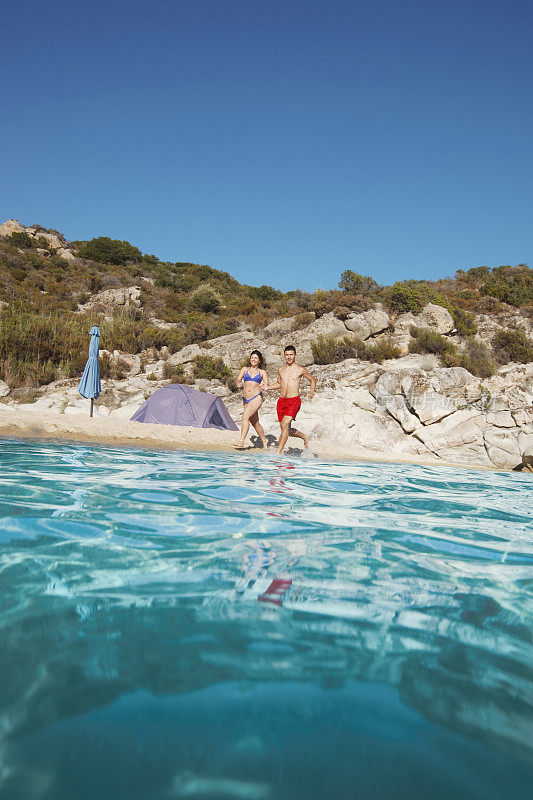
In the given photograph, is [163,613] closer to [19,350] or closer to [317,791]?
[317,791]

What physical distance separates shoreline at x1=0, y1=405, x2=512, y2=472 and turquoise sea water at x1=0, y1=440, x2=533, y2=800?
5527 millimetres

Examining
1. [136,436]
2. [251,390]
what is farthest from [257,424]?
[136,436]

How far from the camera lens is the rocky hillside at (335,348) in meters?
11.6

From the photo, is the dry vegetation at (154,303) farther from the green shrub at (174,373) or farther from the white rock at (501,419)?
the white rock at (501,419)

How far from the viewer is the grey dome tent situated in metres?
11.9

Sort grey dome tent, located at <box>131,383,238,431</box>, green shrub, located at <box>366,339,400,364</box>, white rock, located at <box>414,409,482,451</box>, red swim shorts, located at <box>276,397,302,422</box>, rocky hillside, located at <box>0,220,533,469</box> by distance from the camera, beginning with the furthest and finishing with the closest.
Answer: green shrub, located at <box>366,339,400,364</box>
grey dome tent, located at <box>131,383,238,431</box>
rocky hillside, located at <box>0,220,533,469</box>
white rock, located at <box>414,409,482,451</box>
red swim shorts, located at <box>276,397,302,422</box>

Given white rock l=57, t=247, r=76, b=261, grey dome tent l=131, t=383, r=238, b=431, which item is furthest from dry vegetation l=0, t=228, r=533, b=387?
grey dome tent l=131, t=383, r=238, b=431

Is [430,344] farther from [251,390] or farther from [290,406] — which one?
[251,390]

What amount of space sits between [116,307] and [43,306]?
3.52m

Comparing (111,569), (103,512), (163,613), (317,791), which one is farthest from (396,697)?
(103,512)

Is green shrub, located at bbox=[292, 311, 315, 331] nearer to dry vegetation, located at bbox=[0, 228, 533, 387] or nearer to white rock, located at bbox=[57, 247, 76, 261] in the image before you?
dry vegetation, located at bbox=[0, 228, 533, 387]

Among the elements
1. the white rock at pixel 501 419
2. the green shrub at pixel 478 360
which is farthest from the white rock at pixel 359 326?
the white rock at pixel 501 419

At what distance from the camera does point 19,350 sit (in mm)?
16734

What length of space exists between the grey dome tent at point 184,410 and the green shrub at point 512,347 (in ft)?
34.9
